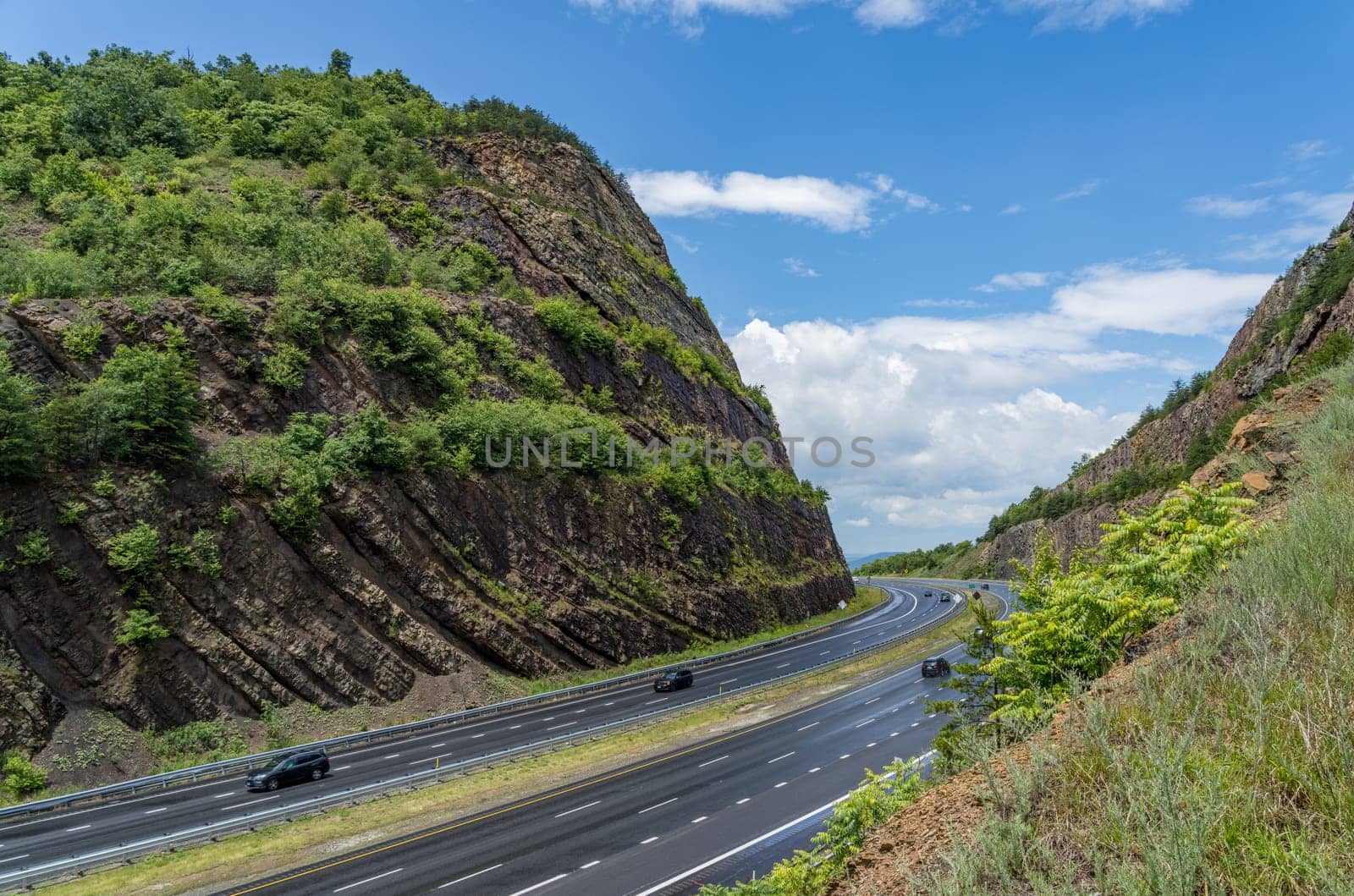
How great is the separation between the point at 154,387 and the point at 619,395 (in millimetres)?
30725

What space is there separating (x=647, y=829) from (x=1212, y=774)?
1739cm

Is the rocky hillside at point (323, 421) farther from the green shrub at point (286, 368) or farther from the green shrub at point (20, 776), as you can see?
the green shrub at point (20, 776)

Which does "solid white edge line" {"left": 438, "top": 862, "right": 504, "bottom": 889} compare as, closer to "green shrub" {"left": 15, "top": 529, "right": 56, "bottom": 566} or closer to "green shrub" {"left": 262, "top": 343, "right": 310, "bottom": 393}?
"green shrub" {"left": 15, "top": 529, "right": 56, "bottom": 566}

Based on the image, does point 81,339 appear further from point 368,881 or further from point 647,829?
point 647,829

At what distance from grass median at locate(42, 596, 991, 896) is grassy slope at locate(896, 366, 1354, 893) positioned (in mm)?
4540

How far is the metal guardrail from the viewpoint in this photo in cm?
2314

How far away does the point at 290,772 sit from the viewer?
24484mm

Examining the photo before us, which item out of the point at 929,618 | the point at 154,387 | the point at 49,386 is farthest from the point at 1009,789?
the point at 929,618

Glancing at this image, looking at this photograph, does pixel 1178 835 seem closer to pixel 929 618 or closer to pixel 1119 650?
pixel 1119 650

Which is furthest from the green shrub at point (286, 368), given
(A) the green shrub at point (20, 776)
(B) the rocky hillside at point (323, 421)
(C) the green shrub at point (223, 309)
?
(A) the green shrub at point (20, 776)

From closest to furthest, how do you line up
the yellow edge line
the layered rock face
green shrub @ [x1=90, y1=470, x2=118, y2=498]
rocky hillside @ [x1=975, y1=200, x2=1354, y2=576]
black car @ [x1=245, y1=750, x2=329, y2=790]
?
1. the yellow edge line
2. black car @ [x1=245, y1=750, x2=329, y2=790]
3. the layered rock face
4. green shrub @ [x1=90, y1=470, x2=118, y2=498]
5. rocky hillside @ [x1=975, y1=200, x2=1354, y2=576]

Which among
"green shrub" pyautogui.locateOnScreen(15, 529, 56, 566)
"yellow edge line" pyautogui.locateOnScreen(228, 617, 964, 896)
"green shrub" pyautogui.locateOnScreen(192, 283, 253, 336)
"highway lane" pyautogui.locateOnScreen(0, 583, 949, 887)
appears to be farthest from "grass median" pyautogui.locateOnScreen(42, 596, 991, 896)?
"green shrub" pyautogui.locateOnScreen(192, 283, 253, 336)

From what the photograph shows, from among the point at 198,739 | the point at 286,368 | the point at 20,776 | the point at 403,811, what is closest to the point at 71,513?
the point at 20,776

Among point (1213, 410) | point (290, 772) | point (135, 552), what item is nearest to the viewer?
point (290, 772)
